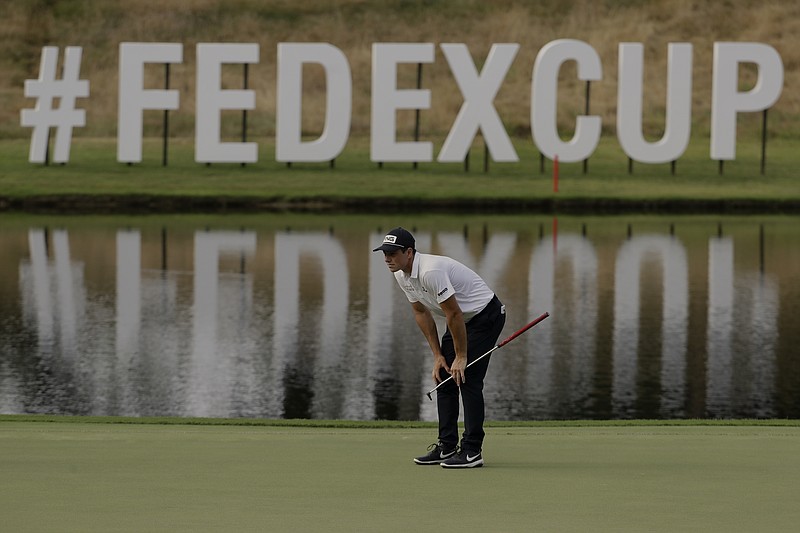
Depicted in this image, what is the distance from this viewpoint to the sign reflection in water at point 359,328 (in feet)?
60.5

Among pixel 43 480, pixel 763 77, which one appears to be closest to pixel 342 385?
pixel 43 480

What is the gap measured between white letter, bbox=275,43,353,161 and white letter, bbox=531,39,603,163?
7906 millimetres

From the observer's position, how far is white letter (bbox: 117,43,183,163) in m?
60.9

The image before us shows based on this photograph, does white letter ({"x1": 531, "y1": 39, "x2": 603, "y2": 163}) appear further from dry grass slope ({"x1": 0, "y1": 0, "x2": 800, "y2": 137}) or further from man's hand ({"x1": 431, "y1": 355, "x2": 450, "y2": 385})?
man's hand ({"x1": 431, "y1": 355, "x2": 450, "y2": 385})

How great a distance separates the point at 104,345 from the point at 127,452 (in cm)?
1331

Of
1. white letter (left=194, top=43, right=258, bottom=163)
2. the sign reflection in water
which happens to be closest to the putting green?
the sign reflection in water

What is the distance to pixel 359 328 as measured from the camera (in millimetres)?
24703

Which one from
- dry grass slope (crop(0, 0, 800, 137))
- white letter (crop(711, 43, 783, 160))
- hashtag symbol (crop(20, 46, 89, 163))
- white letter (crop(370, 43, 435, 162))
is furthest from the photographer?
dry grass slope (crop(0, 0, 800, 137))

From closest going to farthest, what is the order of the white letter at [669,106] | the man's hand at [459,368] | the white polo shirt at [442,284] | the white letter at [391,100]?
the white polo shirt at [442,284], the man's hand at [459,368], the white letter at [391,100], the white letter at [669,106]

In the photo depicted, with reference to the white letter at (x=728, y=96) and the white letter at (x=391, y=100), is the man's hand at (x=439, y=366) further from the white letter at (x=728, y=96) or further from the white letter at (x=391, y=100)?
the white letter at (x=728, y=96)

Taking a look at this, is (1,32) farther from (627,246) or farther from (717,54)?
(627,246)

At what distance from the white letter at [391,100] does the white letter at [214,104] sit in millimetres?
5028

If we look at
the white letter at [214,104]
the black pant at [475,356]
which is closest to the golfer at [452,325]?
the black pant at [475,356]

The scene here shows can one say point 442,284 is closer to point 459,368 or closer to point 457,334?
point 457,334
